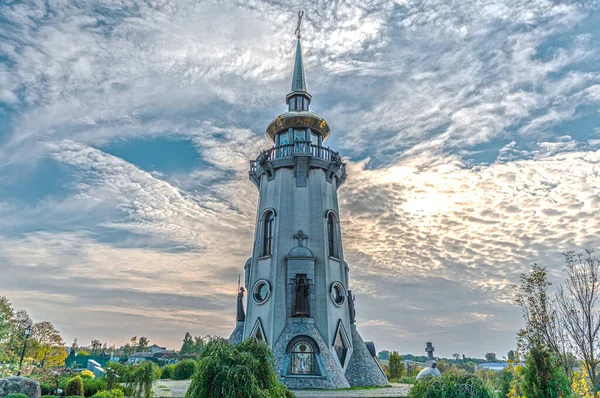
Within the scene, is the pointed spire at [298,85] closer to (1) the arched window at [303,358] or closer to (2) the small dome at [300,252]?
(2) the small dome at [300,252]

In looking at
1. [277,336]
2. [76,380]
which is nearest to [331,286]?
[277,336]

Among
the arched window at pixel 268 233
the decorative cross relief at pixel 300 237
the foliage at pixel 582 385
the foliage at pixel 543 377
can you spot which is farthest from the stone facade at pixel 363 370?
the foliage at pixel 543 377

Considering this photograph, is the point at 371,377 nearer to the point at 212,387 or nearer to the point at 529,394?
the point at 529,394

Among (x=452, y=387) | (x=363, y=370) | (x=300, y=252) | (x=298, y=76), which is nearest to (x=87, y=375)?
(x=300, y=252)

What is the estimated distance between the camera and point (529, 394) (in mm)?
10438

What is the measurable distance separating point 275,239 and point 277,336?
17.2 ft

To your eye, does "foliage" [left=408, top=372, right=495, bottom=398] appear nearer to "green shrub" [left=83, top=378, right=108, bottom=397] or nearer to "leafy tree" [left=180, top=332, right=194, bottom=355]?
"green shrub" [left=83, top=378, right=108, bottom=397]

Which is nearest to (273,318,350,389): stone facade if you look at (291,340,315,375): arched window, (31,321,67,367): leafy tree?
(291,340,315,375): arched window

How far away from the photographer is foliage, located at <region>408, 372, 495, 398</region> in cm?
873

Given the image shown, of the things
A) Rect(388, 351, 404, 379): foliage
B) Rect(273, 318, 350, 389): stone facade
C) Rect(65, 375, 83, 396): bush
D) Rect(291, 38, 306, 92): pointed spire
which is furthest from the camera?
Rect(388, 351, 404, 379): foliage

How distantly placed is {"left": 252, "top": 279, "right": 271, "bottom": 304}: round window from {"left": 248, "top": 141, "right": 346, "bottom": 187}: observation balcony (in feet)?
19.9

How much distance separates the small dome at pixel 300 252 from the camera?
22.4 meters

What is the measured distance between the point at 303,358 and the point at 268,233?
7472 millimetres

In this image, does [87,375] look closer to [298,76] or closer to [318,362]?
[318,362]
